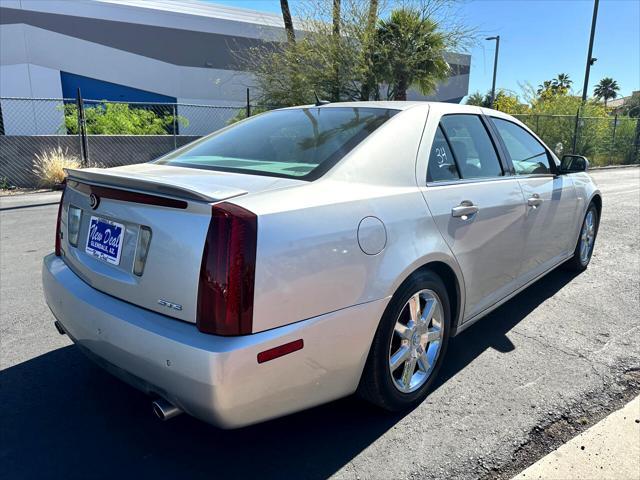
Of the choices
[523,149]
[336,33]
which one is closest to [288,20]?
[336,33]

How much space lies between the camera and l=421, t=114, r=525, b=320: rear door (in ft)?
8.95

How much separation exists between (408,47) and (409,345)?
12722 mm

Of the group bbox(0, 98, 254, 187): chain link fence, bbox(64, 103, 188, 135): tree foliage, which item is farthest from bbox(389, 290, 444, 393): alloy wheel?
bbox(64, 103, 188, 135): tree foliage

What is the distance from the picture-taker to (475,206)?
9.50 ft

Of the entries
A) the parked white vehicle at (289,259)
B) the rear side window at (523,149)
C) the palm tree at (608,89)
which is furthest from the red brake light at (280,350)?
the palm tree at (608,89)

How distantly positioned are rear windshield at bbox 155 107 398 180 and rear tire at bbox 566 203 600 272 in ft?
9.96

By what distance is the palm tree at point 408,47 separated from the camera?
530 inches

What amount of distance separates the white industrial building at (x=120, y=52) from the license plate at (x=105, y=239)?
73.3 ft

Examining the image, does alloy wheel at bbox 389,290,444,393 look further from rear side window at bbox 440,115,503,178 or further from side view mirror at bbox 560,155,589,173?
side view mirror at bbox 560,155,589,173

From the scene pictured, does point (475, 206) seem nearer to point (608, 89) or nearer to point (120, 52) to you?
point (120, 52)

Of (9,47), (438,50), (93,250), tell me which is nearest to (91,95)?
(9,47)

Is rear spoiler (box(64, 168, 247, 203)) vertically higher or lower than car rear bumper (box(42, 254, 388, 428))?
higher

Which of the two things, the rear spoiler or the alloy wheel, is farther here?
the alloy wheel

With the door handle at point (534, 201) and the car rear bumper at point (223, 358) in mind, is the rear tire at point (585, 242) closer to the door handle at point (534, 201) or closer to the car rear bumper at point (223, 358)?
the door handle at point (534, 201)
